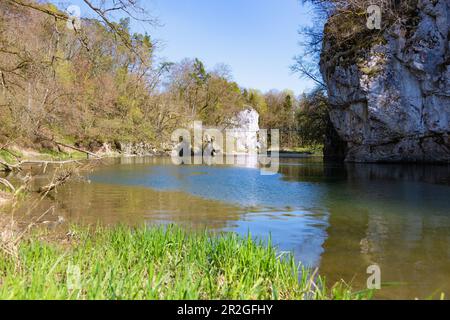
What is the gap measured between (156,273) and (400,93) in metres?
25.6

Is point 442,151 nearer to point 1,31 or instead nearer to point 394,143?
point 394,143

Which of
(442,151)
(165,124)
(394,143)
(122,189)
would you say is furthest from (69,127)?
(442,151)

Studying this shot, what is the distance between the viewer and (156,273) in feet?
16.4

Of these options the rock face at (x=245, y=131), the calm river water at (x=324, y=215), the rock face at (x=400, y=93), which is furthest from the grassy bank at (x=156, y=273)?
the rock face at (x=245, y=131)

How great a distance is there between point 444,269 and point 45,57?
36.4 ft

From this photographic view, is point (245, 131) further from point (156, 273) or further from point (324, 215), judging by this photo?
point (156, 273)

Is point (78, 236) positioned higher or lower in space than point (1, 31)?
lower

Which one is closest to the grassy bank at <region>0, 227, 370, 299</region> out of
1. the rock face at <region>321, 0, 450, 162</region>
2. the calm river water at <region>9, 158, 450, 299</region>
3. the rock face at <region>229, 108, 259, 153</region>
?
the calm river water at <region>9, 158, 450, 299</region>

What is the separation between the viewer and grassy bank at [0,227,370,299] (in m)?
3.39

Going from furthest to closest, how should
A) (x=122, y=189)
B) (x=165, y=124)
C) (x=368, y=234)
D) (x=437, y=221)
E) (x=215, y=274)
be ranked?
(x=165, y=124) < (x=122, y=189) < (x=437, y=221) < (x=368, y=234) < (x=215, y=274)

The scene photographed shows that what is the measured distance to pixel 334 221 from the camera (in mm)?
9648

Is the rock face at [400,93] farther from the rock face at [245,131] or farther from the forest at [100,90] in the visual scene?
the rock face at [245,131]

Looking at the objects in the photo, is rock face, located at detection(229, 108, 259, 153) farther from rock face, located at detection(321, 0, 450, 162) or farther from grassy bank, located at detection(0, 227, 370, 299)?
grassy bank, located at detection(0, 227, 370, 299)

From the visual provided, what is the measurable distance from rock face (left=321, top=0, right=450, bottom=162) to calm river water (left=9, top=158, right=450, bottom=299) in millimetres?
8566
